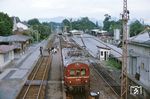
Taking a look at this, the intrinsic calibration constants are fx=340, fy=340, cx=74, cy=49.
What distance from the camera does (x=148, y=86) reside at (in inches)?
1100

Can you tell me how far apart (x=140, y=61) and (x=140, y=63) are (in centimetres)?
20

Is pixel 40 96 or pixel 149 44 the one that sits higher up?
pixel 149 44

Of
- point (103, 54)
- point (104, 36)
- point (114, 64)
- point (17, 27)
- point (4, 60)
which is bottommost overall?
point (114, 64)

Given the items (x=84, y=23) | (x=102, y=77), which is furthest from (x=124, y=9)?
(x=84, y=23)

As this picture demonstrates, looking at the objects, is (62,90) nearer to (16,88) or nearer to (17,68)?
(16,88)

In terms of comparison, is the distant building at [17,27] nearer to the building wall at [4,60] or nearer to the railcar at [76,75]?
the building wall at [4,60]

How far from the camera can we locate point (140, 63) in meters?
31.0

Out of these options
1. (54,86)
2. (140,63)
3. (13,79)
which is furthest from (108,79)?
(13,79)

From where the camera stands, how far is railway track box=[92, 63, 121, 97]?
89.9 ft

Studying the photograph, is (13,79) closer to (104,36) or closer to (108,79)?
(108,79)

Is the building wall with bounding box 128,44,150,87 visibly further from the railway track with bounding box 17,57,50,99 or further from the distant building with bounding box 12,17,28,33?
the distant building with bounding box 12,17,28,33

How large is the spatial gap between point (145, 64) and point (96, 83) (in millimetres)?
4689

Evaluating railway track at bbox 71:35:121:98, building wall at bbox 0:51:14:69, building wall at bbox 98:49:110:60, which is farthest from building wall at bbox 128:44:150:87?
building wall at bbox 0:51:14:69

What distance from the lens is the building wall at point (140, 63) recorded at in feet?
94.2
